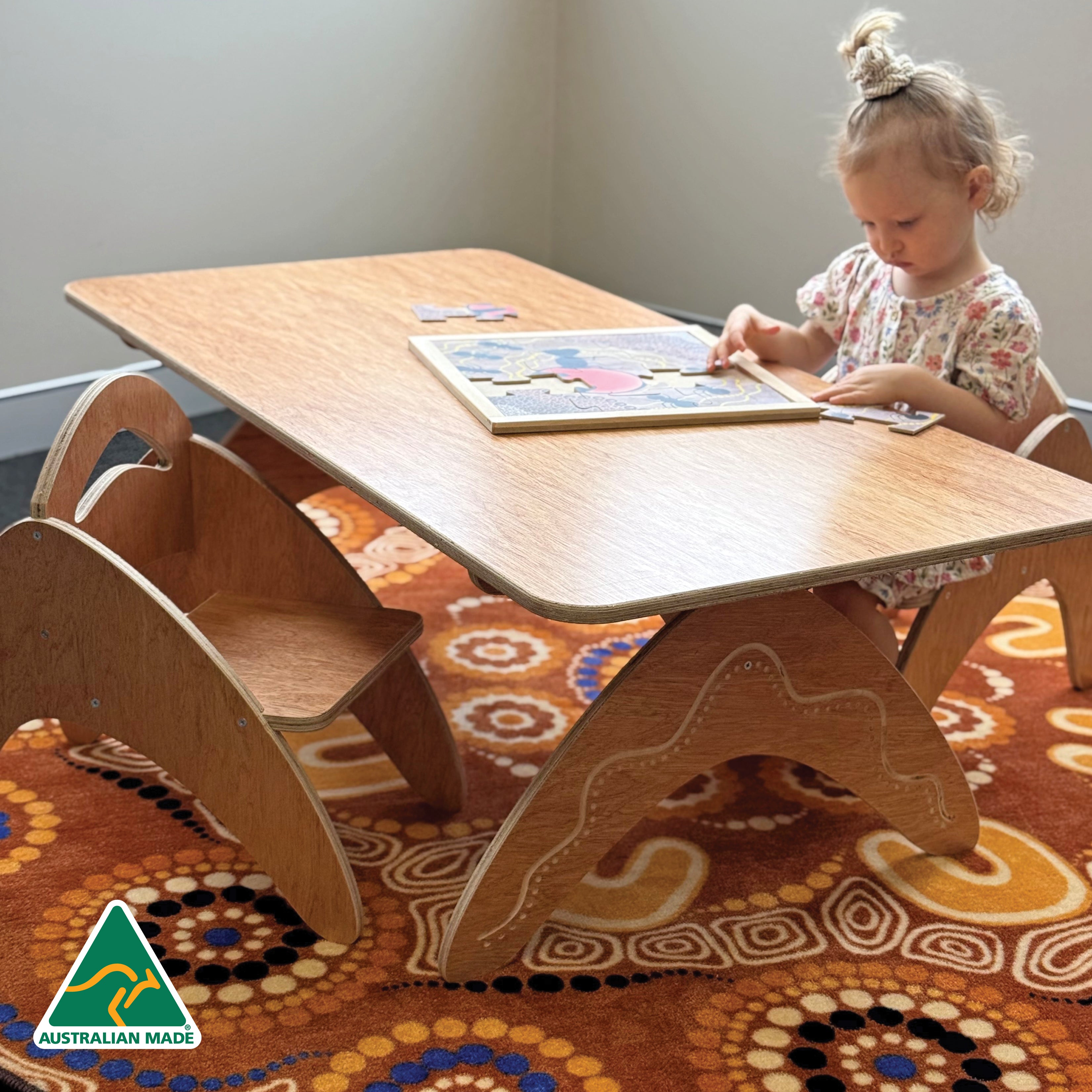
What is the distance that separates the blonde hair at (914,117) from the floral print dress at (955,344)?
0.48ft

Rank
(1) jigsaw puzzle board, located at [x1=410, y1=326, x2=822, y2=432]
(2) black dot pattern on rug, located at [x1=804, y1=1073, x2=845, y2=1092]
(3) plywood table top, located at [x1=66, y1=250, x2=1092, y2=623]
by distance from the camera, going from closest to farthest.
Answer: (3) plywood table top, located at [x1=66, y1=250, x2=1092, y2=623] → (2) black dot pattern on rug, located at [x1=804, y1=1073, x2=845, y2=1092] → (1) jigsaw puzzle board, located at [x1=410, y1=326, x2=822, y2=432]

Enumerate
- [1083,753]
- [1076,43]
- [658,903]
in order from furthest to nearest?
[1076,43] → [1083,753] → [658,903]

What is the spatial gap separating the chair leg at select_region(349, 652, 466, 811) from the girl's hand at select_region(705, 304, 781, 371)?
561mm

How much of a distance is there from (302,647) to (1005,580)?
0.98 m

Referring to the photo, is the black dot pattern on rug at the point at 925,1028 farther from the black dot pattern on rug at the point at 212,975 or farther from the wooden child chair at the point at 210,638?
the black dot pattern on rug at the point at 212,975

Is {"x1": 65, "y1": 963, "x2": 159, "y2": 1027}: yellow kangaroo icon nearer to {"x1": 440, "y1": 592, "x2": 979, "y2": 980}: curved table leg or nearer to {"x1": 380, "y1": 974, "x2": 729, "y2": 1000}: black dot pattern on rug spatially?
{"x1": 380, "y1": 974, "x2": 729, "y2": 1000}: black dot pattern on rug

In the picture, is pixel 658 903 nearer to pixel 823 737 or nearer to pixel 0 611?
pixel 823 737

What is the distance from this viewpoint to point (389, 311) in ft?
6.39

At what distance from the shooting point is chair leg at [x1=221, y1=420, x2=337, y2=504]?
2.21 meters

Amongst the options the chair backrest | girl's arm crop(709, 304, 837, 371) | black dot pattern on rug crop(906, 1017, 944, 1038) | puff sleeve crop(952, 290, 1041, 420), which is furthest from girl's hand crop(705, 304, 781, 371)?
black dot pattern on rug crop(906, 1017, 944, 1038)

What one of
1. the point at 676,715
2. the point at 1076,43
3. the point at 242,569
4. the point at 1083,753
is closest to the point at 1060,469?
the point at 1083,753

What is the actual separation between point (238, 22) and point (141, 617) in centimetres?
232

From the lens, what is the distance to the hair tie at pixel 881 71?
1641 millimetres

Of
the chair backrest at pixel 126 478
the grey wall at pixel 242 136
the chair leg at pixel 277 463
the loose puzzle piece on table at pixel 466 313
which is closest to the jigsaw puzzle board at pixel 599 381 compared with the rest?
the loose puzzle piece on table at pixel 466 313
